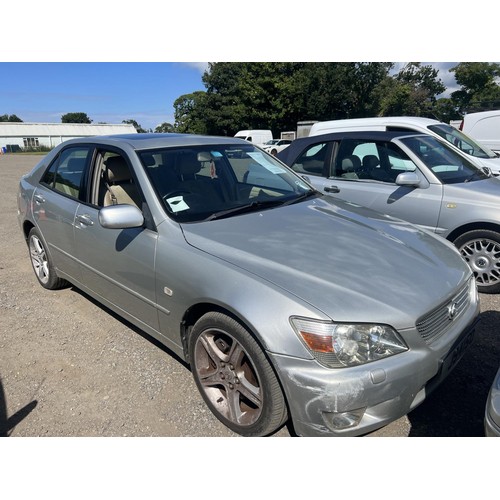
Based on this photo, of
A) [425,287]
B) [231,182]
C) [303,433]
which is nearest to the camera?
[303,433]

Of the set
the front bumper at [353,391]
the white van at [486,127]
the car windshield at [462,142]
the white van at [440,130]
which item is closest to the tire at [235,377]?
the front bumper at [353,391]

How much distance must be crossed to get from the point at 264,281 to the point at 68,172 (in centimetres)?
274

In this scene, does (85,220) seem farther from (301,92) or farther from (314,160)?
(301,92)

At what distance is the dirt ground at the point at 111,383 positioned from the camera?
2.44 metres

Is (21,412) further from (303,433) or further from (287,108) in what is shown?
(287,108)

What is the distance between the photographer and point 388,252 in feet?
8.21

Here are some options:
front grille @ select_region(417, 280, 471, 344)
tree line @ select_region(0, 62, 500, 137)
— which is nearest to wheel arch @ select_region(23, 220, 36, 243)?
front grille @ select_region(417, 280, 471, 344)

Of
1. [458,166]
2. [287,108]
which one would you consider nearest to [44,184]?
[458,166]

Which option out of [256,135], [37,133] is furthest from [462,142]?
[37,133]

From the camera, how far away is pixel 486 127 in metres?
10.1

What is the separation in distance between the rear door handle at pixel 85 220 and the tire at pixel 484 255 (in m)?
3.77

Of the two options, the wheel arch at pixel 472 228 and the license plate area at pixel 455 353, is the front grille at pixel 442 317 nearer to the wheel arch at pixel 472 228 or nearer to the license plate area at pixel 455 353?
the license plate area at pixel 455 353

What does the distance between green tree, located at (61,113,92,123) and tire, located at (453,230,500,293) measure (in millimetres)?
125573

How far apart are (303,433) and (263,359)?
42 centimetres
